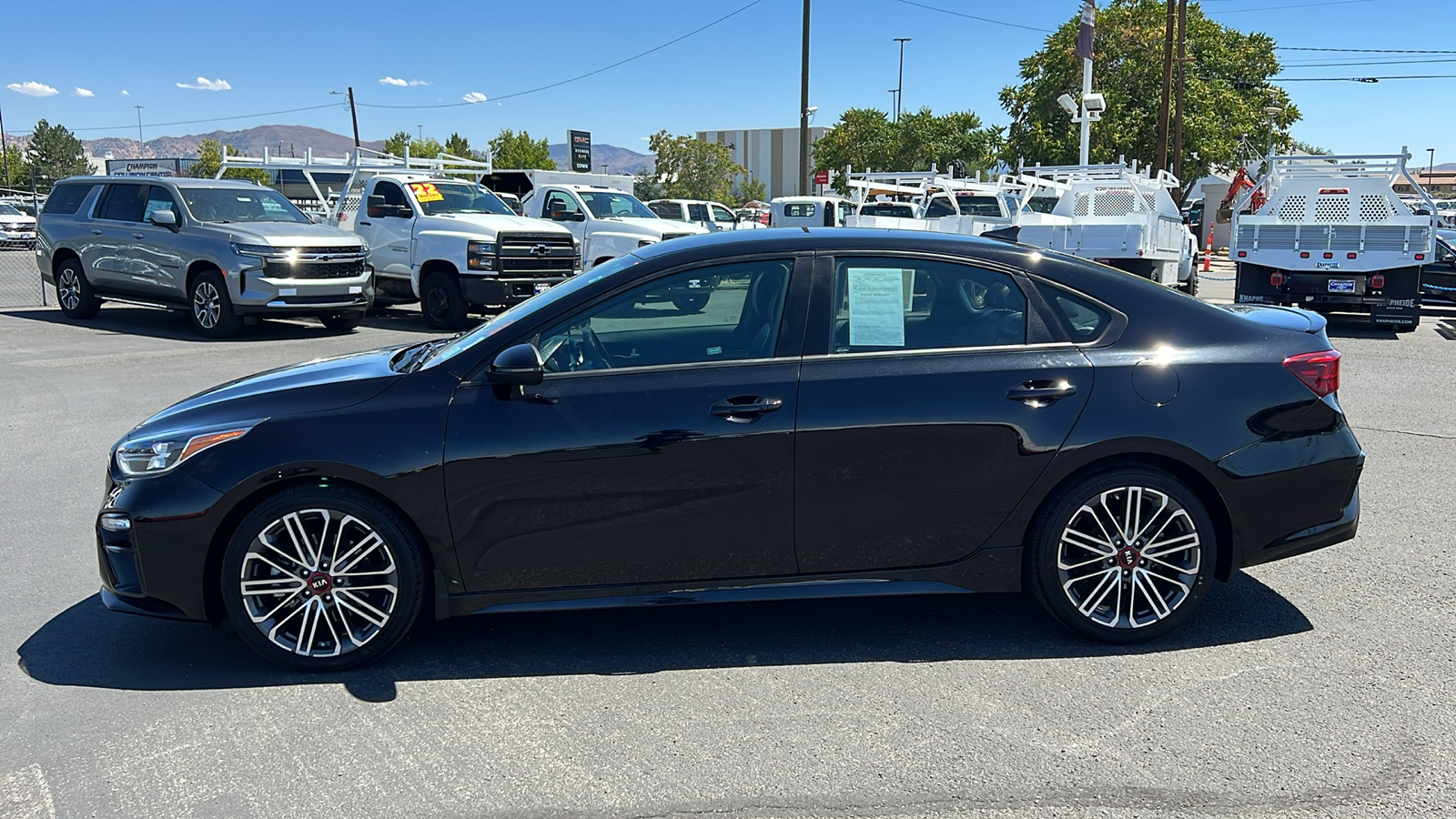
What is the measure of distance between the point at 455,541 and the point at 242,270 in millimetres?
11342

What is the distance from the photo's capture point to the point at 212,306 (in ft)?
47.2

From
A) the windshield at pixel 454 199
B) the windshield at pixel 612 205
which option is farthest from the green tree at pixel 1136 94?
the windshield at pixel 454 199

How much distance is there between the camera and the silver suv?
46.2 feet

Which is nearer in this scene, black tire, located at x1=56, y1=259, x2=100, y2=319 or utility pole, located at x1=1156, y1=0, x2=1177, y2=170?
black tire, located at x1=56, y1=259, x2=100, y2=319

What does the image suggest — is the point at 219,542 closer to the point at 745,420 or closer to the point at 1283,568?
the point at 745,420

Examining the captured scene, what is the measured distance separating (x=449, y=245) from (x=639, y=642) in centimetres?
1186

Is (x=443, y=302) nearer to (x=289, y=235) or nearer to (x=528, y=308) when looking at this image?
(x=289, y=235)

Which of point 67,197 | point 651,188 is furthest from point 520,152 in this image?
point 67,197

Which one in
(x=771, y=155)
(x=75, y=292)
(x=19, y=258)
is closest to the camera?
(x=75, y=292)

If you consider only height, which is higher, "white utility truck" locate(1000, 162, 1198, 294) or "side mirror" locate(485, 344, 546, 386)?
"white utility truck" locate(1000, 162, 1198, 294)

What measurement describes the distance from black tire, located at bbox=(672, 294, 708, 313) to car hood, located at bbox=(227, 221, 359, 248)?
11.1 metres

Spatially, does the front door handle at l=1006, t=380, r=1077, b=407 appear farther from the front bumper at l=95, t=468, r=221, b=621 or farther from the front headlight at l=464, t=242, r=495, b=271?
the front headlight at l=464, t=242, r=495, b=271

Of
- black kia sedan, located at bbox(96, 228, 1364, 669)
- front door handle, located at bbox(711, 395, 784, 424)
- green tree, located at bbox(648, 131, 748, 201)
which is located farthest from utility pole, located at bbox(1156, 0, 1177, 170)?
green tree, located at bbox(648, 131, 748, 201)

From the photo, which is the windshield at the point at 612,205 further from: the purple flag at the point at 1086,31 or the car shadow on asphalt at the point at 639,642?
the car shadow on asphalt at the point at 639,642
